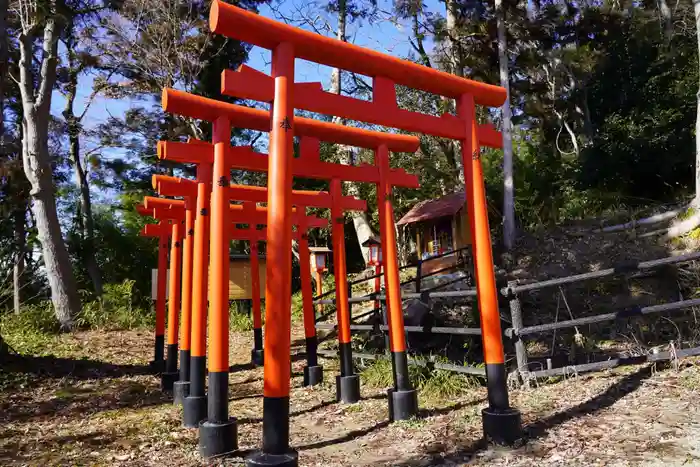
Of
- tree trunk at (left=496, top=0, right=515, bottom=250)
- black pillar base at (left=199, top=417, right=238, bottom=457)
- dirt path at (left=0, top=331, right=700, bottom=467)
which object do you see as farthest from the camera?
tree trunk at (left=496, top=0, right=515, bottom=250)

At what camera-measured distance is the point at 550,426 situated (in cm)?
399

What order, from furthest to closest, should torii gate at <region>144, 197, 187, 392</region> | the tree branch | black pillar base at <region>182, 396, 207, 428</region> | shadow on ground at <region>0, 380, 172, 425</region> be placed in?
the tree branch
torii gate at <region>144, 197, 187, 392</region>
shadow on ground at <region>0, 380, 172, 425</region>
black pillar base at <region>182, 396, 207, 428</region>

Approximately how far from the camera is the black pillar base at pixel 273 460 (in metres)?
3.00

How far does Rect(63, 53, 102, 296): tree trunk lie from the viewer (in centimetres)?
1540

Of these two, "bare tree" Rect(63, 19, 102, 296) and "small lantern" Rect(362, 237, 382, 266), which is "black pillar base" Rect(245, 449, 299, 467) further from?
"bare tree" Rect(63, 19, 102, 296)

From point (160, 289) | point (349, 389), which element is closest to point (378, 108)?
point (349, 389)

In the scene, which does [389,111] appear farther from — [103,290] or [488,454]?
[103,290]

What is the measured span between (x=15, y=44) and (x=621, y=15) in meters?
18.7

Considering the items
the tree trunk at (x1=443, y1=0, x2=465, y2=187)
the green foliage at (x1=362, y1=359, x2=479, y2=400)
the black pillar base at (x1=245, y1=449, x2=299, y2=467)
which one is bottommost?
the black pillar base at (x1=245, y1=449, x2=299, y2=467)

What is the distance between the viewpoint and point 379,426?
4.70 metres

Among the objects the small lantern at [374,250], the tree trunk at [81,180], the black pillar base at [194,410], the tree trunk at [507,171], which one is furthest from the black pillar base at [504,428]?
the tree trunk at [81,180]

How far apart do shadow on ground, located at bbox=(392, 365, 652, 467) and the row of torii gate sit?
0.22 meters

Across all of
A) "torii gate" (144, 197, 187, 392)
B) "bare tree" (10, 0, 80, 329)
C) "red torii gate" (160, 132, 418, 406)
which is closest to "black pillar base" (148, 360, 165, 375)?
"torii gate" (144, 197, 187, 392)

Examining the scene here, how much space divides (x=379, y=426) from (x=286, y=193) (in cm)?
262
